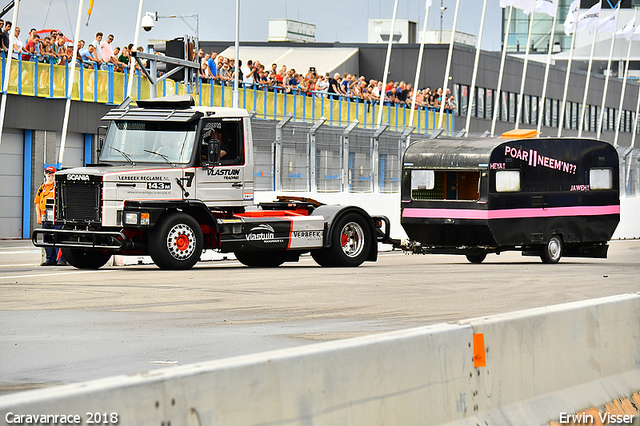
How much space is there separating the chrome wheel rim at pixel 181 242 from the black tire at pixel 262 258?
2.73 meters

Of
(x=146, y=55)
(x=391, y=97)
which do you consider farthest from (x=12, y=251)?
(x=391, y=97)

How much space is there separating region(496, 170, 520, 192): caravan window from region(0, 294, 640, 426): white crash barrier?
14985mm

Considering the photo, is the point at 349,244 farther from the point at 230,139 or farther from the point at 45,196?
the point at 45,196

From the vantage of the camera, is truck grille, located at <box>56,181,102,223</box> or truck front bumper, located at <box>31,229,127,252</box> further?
truck grille, located at <box>56,181,102,223</box>

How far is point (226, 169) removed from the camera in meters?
18.5

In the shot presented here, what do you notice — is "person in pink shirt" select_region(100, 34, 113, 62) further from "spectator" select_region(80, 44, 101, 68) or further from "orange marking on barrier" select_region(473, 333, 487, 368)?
"orange marking on barrier" select_region(473, 333, 487, 368)

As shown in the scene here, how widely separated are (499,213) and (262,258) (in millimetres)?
5222

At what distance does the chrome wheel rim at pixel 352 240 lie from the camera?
65.9ft

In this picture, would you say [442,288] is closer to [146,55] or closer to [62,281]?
[62,281]

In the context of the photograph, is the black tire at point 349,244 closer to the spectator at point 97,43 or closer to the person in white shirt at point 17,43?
the person in white shirt at point 17,43

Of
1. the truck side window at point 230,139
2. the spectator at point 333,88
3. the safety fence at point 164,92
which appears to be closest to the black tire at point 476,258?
the safety fence at point 164,92

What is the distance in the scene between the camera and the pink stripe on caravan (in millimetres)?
22438

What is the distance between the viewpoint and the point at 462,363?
5.68m
